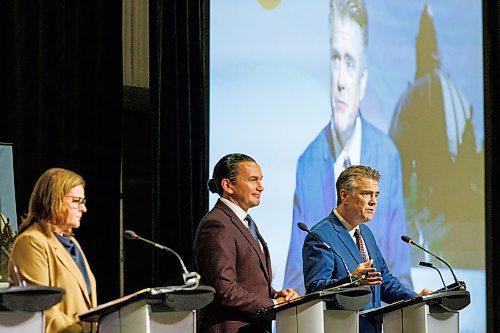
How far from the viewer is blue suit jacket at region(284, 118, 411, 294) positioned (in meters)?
6.45

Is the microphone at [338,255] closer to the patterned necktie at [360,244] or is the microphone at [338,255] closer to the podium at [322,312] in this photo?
the podium at [322,312]

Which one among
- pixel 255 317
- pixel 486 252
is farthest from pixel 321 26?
pixel 255 317

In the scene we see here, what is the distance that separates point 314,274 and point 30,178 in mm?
2063

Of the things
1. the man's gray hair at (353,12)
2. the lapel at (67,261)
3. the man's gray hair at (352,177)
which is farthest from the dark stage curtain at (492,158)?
the lapel at (67,261)

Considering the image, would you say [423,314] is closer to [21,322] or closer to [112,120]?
[21,322]

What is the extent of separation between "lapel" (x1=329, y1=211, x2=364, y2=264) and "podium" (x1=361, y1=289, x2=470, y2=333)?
319mm

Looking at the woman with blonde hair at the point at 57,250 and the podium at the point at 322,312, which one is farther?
the podium at the point at 322,312

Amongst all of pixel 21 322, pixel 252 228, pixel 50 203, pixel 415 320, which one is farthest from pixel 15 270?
pixel 415 320

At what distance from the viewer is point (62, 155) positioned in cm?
602

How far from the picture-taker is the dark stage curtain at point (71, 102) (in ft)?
19.4

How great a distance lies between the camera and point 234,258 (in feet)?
14.3

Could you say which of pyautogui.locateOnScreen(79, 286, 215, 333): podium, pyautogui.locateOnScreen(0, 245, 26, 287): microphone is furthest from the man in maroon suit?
pyautogui.locateOnScreen(0, 245, 26, 287): microphone

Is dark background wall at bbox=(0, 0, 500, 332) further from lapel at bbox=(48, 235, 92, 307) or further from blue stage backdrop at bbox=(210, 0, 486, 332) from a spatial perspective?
lapel at bbox=(48, 235, 92, 307)

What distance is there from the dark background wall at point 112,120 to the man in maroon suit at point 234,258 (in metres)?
1.70
